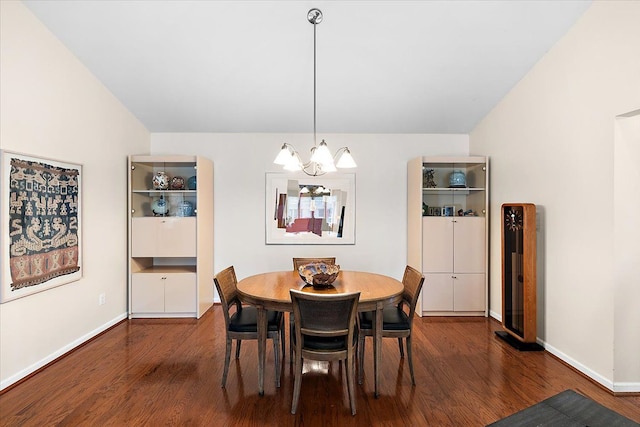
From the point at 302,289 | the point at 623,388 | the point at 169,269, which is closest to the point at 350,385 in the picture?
the point at 302,289

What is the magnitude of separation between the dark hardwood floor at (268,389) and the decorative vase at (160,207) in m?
1.54

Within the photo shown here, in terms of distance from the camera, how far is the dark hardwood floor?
216 centimetres

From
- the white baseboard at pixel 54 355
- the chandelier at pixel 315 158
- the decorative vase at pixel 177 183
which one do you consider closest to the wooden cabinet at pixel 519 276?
the chandelier at pixel 315 158

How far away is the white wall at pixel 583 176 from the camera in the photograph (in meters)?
2.45

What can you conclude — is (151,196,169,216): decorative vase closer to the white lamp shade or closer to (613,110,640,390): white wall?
the white lamp shade

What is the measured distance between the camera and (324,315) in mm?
2135

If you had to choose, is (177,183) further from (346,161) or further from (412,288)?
(412,288)

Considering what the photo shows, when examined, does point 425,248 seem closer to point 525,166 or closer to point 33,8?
point 525,166

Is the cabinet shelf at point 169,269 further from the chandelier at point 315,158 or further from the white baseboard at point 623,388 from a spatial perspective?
the white baseboard at point 623,388

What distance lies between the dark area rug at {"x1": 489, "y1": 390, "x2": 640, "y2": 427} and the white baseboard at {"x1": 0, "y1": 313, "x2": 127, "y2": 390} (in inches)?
128

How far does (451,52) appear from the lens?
3152 mm

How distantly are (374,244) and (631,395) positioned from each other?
284cm

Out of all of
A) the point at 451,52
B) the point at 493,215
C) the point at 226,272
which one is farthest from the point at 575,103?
the point at 226,272

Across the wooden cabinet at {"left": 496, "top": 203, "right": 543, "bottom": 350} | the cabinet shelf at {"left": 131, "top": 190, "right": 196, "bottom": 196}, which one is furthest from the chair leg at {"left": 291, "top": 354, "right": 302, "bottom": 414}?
the cabinet shelf at {"left": 131, "top": 190, "right": 196, "bottom": 196}
